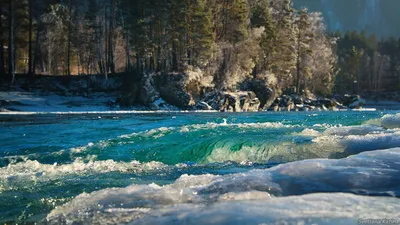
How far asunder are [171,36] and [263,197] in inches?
1319

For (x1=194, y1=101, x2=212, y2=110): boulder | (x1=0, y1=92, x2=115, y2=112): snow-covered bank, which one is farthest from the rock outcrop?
(x1=0, y1=92, x2=115, y2=112): snow-covered bank

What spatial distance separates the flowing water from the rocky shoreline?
2180 centimetres

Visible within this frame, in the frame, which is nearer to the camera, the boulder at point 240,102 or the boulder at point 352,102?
the boulder at point 240,102

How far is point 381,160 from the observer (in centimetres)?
464

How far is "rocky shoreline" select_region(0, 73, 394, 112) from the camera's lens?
2947cm

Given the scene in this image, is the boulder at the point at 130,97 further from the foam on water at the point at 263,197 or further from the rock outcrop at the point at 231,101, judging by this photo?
the foam on water at the point at 263,197

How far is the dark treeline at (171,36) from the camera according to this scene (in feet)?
114

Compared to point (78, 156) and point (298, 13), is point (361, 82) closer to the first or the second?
point (298, 13)

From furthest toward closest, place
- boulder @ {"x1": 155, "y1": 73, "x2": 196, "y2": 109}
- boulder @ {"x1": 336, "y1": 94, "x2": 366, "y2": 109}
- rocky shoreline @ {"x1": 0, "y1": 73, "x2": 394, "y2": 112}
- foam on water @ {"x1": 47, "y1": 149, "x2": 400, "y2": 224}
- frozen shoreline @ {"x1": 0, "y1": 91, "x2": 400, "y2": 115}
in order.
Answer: boulder @ {"x1": 336, "y1": 94, "x2": 366, "y2": 109} < boulder @ {"x1": 155, "y1": 73, "x2": 196, "y2": 109} < rocky shoreline @ {"x1": 0, "y1": 73, "x2": 394, "y2": 112} < frozen shoreline @ {"x1": 0, "y1": 91, "x2": 400, "y2": 115} < foam on water @ {"x1": 47, "y1": 149, "x2": 400, "y2": 224}

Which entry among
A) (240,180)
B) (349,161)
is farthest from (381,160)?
(240,180)

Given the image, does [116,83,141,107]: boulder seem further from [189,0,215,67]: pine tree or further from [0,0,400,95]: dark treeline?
[189,0,215,67]: pine tree

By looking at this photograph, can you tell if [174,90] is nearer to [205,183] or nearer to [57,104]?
[57,104]

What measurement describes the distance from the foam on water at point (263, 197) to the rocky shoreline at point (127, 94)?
26.1 metres

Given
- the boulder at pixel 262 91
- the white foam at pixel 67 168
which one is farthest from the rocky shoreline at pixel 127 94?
the white foam at pixel 67 168
